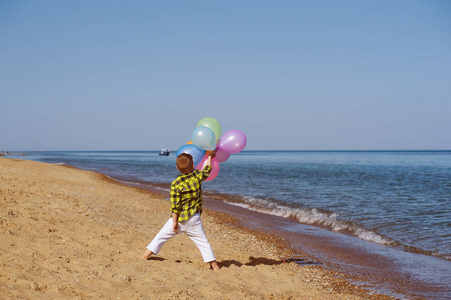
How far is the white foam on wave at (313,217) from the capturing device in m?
9.52

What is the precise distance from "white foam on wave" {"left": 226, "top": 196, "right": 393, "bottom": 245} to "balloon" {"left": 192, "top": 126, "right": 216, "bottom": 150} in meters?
5.68

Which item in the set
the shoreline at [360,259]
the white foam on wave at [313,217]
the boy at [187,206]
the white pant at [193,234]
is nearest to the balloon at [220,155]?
the boy at [187,206]

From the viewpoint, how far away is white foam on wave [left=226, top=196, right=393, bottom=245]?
9.52 m

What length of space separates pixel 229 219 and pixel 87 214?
436 centimetres

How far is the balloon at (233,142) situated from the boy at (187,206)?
3.06 feet

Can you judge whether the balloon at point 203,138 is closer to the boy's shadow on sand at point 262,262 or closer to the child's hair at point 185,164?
the child's hair at point 185,164

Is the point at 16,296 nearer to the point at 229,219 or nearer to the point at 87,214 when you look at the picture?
the point at 87,214

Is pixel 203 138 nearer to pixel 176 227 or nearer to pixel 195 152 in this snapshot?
pixel 195 152

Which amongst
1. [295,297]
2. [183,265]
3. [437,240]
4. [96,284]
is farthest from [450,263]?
[96,284]

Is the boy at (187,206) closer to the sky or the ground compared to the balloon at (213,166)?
closer to the ground

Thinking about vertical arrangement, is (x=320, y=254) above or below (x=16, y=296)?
below

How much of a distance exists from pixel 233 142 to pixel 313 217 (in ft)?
21.9

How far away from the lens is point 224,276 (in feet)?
16.6

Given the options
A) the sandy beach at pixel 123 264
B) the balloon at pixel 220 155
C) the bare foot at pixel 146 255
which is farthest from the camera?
the balloon at pixel 220 155
